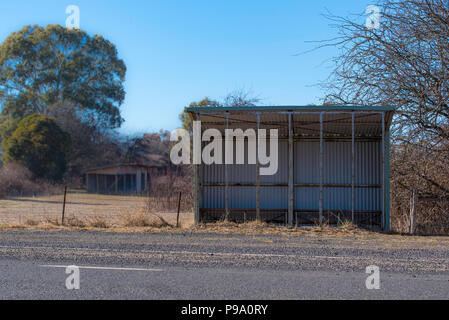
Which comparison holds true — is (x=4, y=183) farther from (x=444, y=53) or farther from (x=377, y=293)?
(x=377, y=293)

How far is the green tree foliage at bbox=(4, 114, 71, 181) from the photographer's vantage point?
Answer: 44.9 m

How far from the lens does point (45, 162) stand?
149 feet

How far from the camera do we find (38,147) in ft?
147

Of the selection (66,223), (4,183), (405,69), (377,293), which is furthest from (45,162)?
(377,293)

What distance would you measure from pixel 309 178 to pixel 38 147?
36133 millimetres

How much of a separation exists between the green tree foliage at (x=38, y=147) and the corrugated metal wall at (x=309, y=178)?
3385 cm

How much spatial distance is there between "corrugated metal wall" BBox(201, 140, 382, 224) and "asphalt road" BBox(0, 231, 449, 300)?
470cm

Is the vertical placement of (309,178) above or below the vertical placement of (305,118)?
below
